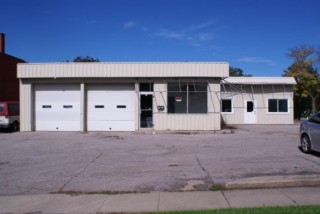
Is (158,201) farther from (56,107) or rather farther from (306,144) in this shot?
(56,107)

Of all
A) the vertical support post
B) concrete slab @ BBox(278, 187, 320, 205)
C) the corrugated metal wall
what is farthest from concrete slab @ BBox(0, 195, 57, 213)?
the vertical support post

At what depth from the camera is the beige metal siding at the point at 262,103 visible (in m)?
28.5

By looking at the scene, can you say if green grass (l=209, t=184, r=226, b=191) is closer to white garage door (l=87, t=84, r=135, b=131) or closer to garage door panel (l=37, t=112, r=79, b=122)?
white garage door (l=87, t=84, r=135, b=131)

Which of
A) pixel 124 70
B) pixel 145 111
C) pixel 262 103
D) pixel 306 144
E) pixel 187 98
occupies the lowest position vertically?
pixel 306 144

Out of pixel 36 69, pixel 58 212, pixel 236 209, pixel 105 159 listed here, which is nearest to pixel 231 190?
pixel 236 209

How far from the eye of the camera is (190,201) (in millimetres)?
6773

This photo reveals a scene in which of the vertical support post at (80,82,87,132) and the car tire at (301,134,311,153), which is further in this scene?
the vertical support post at (80,82,87,132)

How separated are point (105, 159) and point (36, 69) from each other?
1230 centimetres

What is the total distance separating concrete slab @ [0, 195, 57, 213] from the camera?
21.4ft

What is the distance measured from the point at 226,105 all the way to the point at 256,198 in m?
22.5

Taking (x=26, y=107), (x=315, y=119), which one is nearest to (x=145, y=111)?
(x=26, y=107)

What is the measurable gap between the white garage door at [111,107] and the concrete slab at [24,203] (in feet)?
46.7

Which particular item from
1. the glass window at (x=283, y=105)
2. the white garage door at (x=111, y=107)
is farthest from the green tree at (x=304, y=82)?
the white garage door at (x=111, y=107)

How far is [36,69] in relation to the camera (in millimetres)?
21516
